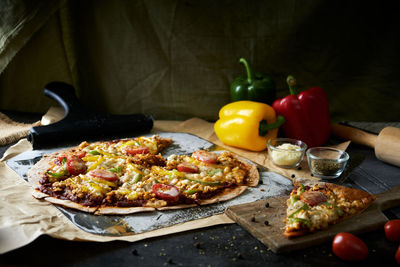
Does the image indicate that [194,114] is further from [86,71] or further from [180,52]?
[86,71]

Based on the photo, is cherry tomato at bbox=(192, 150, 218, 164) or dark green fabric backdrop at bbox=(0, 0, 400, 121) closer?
cherry tomato at bbox=(192, 150, 218, 164)

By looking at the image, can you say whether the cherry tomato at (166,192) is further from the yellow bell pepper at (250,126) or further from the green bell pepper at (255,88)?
the green bell pepper at (255,88)

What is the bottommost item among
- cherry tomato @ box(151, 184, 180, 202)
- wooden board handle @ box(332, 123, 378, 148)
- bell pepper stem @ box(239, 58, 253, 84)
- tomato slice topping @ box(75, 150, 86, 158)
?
wooden board handle @ box(332, 123, 378, 148)

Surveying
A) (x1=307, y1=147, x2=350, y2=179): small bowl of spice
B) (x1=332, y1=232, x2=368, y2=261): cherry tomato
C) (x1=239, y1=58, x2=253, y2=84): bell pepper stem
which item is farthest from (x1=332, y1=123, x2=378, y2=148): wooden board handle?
(x1=332, y1=232, x2=368, y2=261): cherry tomato

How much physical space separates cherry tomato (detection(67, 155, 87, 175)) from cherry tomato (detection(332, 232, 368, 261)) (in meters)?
1.83

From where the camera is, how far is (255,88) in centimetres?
425

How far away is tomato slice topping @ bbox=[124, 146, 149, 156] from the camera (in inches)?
140

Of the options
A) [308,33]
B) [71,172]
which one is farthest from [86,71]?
[308,33]

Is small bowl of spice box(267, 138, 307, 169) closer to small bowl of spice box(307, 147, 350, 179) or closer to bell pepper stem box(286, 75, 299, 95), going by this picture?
small bowl of spice box(307, 147, 350, 179)

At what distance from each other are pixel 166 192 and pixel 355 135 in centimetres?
201

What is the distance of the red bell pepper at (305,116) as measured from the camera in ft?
13.1

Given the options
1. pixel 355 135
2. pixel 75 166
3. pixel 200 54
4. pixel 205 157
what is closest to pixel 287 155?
pixel 205 157

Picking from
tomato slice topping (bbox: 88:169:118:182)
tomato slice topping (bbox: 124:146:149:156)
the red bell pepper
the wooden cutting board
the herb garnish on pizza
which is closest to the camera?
the wooden cutting board

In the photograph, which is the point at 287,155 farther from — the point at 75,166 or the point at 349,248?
the point at 75,166
